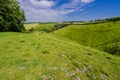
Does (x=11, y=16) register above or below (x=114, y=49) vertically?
above

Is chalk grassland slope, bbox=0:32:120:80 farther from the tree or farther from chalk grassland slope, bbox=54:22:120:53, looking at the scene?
chalk grassland slope, bbox=54:22:120:53

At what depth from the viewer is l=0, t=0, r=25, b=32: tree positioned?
60.3 m

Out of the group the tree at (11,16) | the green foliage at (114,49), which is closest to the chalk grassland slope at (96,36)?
the green foliage at (114,49)

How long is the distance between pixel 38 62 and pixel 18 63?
5.68ft

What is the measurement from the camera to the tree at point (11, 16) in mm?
60319

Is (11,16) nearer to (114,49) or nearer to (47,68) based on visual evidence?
(114,49)

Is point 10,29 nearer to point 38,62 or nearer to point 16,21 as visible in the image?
point 16,21

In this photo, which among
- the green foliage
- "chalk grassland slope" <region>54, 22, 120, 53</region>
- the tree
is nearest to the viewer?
the green foliage

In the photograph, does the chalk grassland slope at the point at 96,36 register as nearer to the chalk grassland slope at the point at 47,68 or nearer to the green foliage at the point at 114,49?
the green foliage at the point at 114,49

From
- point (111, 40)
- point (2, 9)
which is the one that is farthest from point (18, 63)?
point (111, 40)

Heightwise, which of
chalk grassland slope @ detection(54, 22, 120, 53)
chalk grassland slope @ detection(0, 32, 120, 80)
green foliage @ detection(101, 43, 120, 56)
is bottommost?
chalk grassland slope @ detection(54, 22, 120, 53)

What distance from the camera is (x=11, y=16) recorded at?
63.1 m

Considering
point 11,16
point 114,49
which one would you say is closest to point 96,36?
point 114,49

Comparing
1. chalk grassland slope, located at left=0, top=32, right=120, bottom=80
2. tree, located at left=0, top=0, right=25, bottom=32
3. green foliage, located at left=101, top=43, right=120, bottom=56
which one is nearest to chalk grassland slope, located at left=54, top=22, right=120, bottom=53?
green foliage, located at left=101, top=43, right=120, bottom=56
